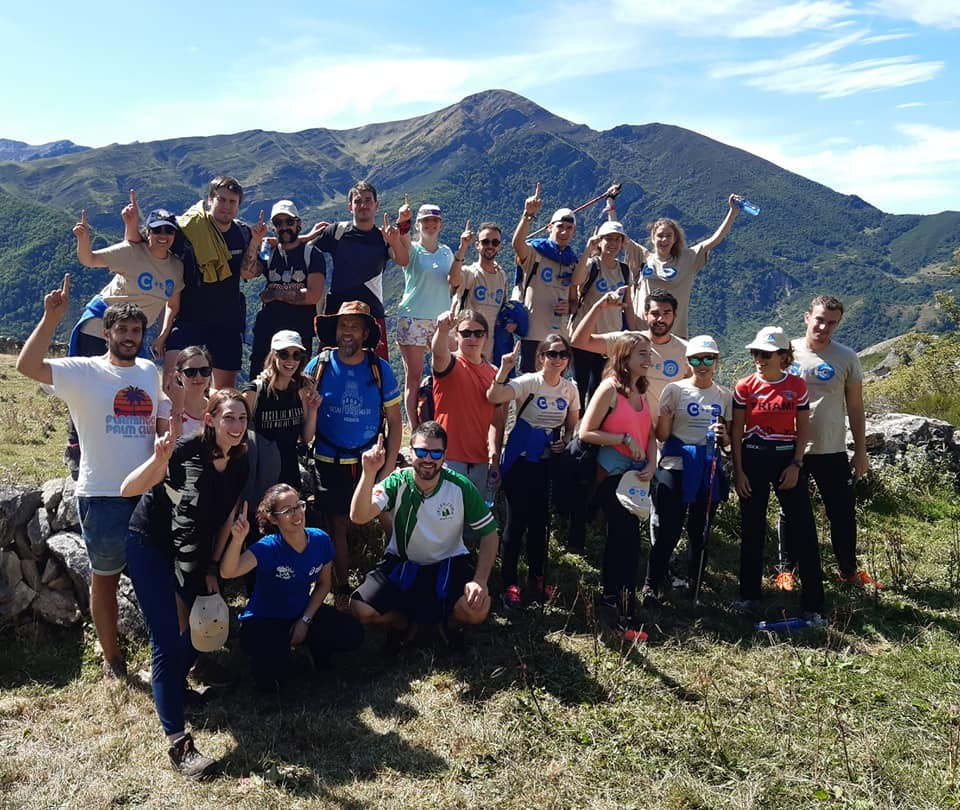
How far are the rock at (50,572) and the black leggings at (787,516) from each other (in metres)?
6.37

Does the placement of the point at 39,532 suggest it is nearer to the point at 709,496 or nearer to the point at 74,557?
the point at 74,557

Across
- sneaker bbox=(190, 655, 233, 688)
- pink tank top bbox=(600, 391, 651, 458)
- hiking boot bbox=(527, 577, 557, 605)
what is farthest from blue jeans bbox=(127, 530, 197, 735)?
pink tank top bbox=(600, 391, 651, 458)

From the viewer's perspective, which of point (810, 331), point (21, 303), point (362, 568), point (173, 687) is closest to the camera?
point (173, 687)

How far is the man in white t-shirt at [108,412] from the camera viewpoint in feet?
15.9

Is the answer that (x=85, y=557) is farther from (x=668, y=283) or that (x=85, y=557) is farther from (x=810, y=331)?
(x=810, y=331)

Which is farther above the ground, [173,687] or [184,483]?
[184,483]

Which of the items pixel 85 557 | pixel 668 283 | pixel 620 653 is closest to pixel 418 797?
pixel 620 653

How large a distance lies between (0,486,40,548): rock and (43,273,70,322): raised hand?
90.9 inches

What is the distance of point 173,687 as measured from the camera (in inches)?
179

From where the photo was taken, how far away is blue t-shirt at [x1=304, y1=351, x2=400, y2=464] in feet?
20.2

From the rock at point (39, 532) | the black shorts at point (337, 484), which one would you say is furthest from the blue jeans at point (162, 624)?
the rock at point (39, 532)

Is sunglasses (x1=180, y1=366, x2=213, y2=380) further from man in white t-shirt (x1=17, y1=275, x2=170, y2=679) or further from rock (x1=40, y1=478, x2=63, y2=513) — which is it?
rock (x1=40, y1=478, x2=63, y2=513)

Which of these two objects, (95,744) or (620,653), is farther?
(620,653)

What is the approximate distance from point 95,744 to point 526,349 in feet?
18.8
